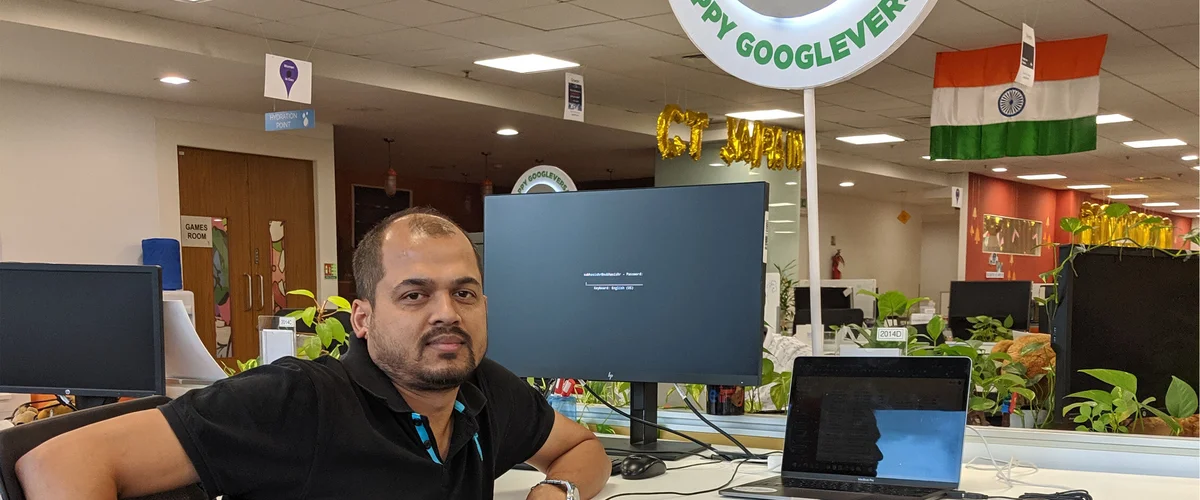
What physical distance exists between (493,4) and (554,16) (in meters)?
0.42

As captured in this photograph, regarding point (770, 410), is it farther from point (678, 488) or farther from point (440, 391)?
point (440, 391)

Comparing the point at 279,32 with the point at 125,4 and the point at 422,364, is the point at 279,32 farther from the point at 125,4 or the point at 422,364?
the point at 422,364

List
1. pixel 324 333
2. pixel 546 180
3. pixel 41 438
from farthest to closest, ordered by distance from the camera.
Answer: pixel 546 180, pixel 324 333, pixel 41 438

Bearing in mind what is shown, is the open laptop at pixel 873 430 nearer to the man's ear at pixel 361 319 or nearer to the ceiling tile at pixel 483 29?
the man's ear at pixel 361 319

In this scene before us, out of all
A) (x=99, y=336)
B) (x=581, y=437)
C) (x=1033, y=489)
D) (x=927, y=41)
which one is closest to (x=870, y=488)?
(x=1033, y=489)

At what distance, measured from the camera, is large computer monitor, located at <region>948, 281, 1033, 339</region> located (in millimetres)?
7305

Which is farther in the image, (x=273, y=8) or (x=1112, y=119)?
(x=1112, y=119)

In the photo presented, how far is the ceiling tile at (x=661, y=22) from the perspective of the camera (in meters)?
6.02

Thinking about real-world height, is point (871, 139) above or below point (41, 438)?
above

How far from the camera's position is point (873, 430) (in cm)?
165

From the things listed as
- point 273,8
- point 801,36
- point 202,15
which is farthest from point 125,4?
point 801,36

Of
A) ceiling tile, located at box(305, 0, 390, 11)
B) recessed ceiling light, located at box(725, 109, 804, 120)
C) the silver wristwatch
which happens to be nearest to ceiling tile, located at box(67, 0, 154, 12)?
ceiling tile, located at box(305, 0, 390, 11)

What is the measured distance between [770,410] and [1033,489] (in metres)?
0.80

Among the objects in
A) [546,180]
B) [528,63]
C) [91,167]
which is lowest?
[546,180]
